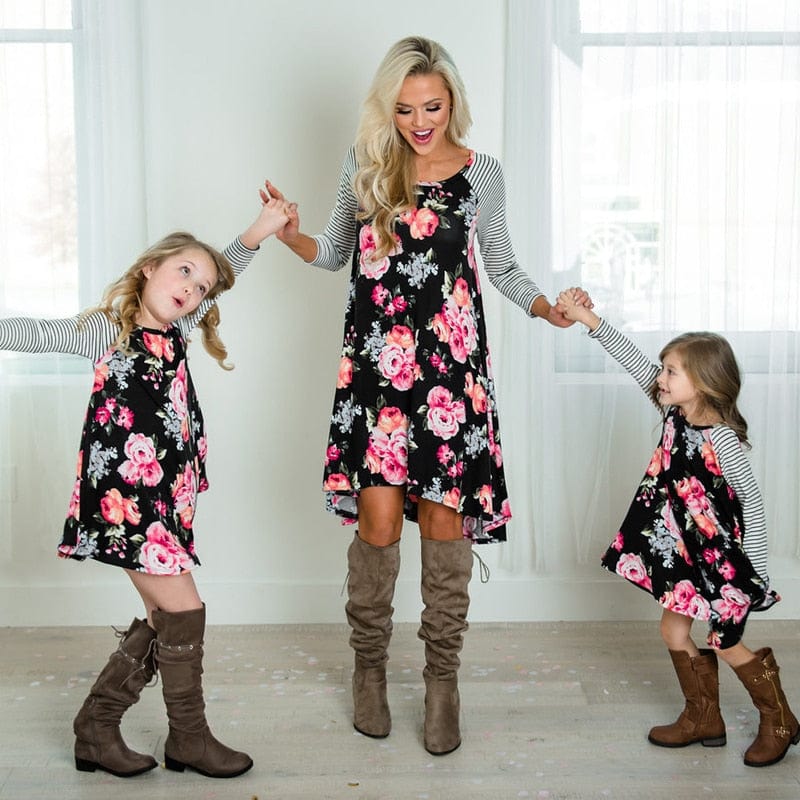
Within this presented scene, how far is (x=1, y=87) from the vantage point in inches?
104

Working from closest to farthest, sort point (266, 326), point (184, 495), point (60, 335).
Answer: point (60, 335) → point (184, 495) → point (266, 326)

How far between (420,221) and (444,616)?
0.80m

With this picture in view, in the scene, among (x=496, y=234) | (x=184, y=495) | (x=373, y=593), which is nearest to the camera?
(x=184, y=495)

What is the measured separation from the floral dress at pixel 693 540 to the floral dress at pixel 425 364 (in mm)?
322

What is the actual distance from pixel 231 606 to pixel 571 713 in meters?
1.03

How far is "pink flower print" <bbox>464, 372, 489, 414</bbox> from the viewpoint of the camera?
2151mm

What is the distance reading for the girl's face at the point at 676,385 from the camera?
2.11 meters

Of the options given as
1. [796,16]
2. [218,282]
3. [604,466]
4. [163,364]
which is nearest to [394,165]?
[218,282]

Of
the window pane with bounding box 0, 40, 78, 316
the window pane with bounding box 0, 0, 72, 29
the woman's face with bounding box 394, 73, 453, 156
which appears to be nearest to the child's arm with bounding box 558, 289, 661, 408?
the woman's face with bounding box 394, 73, 453, 156

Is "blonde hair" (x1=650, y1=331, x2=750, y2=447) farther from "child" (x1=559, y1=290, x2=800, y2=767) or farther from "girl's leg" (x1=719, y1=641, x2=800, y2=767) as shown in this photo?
"girl's leg" (x1=719, y1=641, x2=800, y2=767)

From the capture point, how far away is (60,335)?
1.88 metres

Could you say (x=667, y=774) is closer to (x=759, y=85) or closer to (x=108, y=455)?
(x=108, y=455)

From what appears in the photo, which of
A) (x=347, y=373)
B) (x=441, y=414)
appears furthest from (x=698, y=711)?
(x=347, y=373)

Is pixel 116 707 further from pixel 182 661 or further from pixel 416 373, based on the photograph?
pixel 416 373
